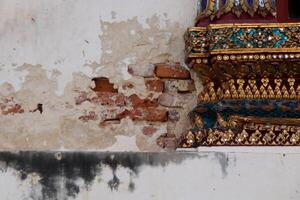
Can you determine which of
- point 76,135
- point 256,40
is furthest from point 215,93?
point 76,135

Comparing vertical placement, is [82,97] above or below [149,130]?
above

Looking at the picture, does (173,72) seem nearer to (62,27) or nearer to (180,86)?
(180,86)

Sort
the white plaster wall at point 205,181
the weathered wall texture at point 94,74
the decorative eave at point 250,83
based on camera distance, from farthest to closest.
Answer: the weathered wall texture at point 94,74
the decorative eave at point 250,83
the white plaster wall at point 205,181

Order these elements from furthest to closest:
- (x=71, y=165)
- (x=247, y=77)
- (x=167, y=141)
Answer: (x=167, y=141), (x=247, y=77), (x=71, y=165)

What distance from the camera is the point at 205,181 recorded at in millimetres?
4340

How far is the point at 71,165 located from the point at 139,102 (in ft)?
3.36

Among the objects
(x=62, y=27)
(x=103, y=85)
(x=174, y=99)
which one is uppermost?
(x=62, y=27)

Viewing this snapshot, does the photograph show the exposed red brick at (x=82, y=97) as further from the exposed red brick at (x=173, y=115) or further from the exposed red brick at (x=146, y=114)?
the exposed red brick at (x=173, y=115)

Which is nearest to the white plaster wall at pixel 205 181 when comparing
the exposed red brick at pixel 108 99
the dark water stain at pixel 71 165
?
the dark water stain at pixel 71 165

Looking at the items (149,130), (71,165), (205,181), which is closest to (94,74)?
(149,130)

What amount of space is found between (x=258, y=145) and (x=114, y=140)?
798mm

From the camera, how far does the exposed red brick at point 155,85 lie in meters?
5.29

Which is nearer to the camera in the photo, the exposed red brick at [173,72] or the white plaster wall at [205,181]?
the white plaster wall at [205,181]

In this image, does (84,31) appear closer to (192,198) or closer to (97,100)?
(97,100)
